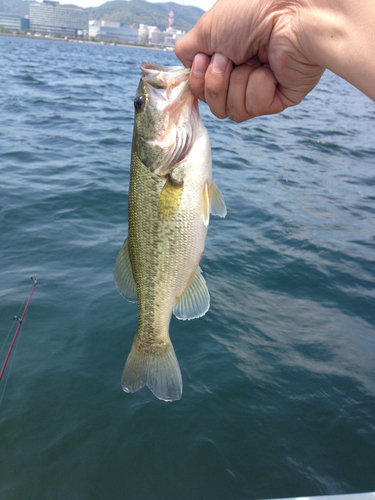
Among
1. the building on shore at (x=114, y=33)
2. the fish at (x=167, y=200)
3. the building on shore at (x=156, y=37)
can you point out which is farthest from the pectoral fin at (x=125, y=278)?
the building on shore at (x=114, y=33)

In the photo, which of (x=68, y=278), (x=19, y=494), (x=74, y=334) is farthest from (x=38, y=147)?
(x=19, y=494)

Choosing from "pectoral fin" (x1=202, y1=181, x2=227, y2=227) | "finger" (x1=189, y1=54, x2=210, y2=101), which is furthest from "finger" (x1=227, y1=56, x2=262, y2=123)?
"pectoral fin" (x1=202, y1=181, x2=227, y2=227)

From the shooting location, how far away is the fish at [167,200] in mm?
2182

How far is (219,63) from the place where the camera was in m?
2.10

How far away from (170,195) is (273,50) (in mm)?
927

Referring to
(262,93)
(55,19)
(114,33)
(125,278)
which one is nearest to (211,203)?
(262,93)

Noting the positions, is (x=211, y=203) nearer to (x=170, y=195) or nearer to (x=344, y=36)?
(x=170, y=195)

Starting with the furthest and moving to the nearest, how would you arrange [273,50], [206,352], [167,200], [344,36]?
Result: [206,352] → [167,200] → [273,50] → [344,36]

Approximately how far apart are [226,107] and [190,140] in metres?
0.37

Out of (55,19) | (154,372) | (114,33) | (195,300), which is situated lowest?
(154,372)

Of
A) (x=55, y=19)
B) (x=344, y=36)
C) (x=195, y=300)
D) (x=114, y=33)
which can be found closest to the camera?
(x=344, y=36)

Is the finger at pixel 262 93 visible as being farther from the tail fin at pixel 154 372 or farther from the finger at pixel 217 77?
the tail fin at pixel 154 372

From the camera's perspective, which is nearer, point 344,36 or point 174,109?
point 344,36

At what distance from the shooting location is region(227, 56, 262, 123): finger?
7.02 feet
